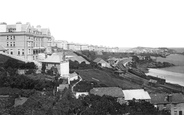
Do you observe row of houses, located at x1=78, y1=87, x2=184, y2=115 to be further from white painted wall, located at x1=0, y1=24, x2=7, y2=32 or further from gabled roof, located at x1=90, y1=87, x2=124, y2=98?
white painted wall, located at x1=0, y1=24, x2=7, y2=32

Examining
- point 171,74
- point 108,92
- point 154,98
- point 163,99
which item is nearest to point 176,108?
point 163,99

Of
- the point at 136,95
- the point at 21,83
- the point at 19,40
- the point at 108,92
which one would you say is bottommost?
the point at 136,95

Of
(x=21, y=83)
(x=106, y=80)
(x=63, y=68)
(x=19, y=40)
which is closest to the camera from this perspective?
(x=21, y=83)

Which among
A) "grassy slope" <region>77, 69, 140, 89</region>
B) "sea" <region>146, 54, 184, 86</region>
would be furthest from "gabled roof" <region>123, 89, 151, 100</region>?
"sea" <region>146, 54, 184, 86</region>

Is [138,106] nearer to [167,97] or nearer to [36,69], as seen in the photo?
[167,97]

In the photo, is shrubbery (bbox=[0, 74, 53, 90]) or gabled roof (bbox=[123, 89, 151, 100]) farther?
gabled roof (bbox=[123, 89, 151, 100])

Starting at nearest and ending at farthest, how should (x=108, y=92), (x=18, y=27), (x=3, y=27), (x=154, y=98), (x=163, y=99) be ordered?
(x=108, y=92), (x=163, y=99), (x=154, y=98), (x=18, y=27), (x=3, y=27)

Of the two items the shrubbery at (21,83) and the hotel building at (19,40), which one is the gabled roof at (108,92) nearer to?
the shrubbery at (21,83)

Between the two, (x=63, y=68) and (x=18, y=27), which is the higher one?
(x=18, y=27)

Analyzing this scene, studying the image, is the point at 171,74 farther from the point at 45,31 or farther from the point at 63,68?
the point at 63,68

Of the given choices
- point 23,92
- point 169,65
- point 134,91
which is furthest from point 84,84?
point 169,65

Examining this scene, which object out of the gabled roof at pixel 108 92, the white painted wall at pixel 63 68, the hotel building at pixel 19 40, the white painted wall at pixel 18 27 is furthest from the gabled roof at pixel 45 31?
the gabled roof at pixel 108 92
